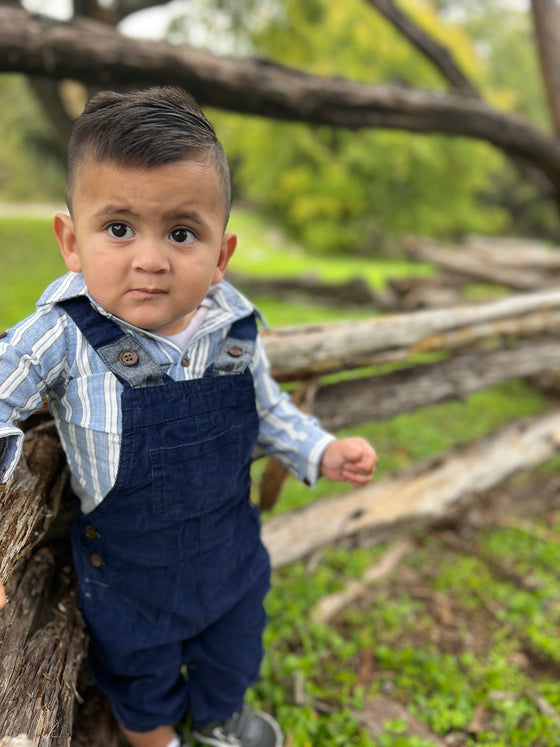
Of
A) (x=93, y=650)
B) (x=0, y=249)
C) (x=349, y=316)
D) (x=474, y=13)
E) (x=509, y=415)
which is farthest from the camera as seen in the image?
(x=474, y=13)

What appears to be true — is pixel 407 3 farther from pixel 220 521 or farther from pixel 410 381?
pixel 220 521

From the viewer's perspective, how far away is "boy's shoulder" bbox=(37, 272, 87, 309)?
127 centimetres

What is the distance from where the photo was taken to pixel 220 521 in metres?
1.53

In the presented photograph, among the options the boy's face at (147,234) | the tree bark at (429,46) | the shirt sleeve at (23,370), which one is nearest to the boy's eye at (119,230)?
the boy's face at (147,234)

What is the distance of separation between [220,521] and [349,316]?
7331 mm

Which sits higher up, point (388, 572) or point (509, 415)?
point (388, 572)

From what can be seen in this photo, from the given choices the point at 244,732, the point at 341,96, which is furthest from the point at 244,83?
the point at 244,732

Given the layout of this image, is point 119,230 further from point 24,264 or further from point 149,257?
point 24,264

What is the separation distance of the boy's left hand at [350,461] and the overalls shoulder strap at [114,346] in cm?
58

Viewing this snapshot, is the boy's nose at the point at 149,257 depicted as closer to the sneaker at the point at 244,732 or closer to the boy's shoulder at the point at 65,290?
the boy's shoulder at the point at 65,290

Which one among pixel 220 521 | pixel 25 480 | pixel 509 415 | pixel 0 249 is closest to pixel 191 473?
pixel 220 521

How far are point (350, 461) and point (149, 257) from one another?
2.59ft

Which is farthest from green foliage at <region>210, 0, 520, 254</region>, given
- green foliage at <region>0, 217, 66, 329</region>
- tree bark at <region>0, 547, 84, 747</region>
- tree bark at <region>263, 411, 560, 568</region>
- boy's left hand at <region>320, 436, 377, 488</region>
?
tree bark at <region>0, 547, 84, 747</region>

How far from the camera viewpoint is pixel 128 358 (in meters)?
1.30
